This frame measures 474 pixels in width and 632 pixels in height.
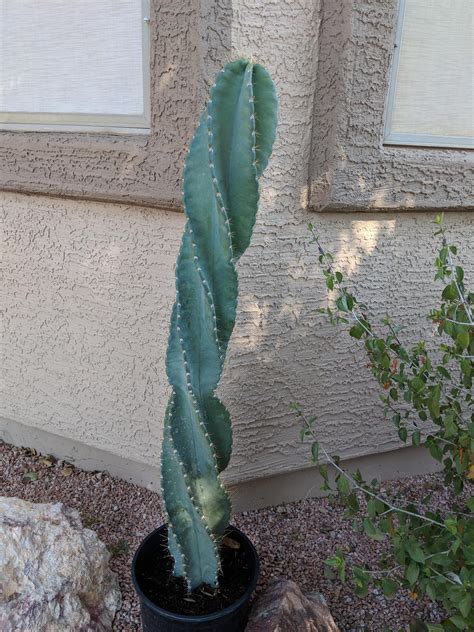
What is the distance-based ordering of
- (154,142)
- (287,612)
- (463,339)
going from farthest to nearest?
(154,142)
(287,612)
(463,339)

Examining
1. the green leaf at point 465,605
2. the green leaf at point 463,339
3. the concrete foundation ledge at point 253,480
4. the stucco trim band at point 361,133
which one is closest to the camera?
the green leaf at point 465,605

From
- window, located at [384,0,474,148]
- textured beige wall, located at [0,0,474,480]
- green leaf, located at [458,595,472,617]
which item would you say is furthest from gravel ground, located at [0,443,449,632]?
window, located at [384,0,474,148]

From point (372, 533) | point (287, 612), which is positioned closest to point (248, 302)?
point (372, 533)

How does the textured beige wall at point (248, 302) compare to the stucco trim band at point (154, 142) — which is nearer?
the stucco trim band at point (154, 142)

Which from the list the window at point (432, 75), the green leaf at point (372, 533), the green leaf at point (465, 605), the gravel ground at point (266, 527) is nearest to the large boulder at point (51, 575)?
the gravel ground at point (266, 527)

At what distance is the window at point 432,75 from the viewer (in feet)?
7.06

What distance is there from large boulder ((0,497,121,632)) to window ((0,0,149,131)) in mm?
1553

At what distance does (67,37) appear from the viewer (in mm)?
2195

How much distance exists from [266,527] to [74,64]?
217 cm

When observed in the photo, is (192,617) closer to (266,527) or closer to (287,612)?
(287,612)

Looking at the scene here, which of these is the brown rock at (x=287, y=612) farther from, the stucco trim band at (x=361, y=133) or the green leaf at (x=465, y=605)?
the stucco trim band at (x=361, y=133)

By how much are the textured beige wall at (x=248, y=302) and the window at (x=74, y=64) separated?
362 millimetres

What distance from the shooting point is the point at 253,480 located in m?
2.48

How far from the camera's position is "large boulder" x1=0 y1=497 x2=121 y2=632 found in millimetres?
1703
